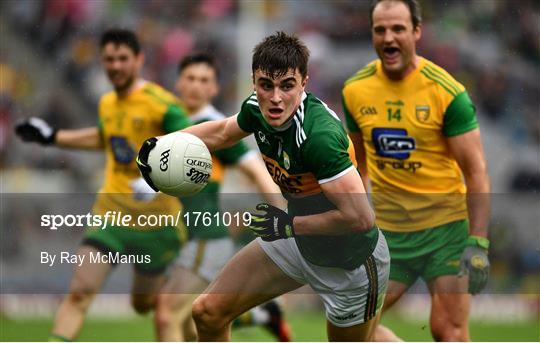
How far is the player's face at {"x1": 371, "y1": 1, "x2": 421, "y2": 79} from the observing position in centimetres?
628

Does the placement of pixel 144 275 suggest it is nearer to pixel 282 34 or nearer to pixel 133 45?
pixel 133 45

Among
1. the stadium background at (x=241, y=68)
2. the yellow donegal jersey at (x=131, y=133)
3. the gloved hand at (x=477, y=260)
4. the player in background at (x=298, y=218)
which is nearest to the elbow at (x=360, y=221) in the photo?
the player in background at (x=298, y=218)

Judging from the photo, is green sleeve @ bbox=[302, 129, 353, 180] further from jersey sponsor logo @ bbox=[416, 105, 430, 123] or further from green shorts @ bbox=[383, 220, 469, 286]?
green shorts @ bbox=[383, 220, 469, 286]

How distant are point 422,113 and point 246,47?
29.3 ft

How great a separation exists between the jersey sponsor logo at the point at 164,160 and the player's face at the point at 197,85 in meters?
3.16

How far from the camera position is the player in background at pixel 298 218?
5082 millimetres

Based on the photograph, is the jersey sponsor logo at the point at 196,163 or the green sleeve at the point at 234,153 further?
the green sleeve at the point at 234,153

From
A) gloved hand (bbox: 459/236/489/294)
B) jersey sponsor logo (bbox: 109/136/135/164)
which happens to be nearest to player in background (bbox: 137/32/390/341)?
gloved hand (bbox: 459/236/489/294)

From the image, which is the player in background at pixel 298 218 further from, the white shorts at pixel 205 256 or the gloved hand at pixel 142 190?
the white shorts at pixel 205 256

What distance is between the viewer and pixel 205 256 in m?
7.91

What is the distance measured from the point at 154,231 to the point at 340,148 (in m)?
3.07

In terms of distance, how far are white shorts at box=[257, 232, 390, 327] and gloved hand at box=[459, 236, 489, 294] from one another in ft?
2.35

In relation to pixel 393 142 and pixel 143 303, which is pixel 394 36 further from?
pixel 143 303

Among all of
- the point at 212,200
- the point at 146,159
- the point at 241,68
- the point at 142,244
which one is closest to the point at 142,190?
the point at 142,244
